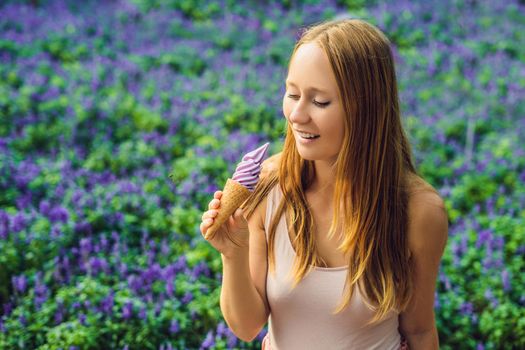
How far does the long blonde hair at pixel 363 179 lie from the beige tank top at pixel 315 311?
29 millimetres

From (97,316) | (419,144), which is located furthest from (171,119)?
(97,316)

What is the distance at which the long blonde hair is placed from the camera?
1.84 m

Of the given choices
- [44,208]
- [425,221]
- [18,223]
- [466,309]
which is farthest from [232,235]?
[44,208]

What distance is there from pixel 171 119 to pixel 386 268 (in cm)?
431

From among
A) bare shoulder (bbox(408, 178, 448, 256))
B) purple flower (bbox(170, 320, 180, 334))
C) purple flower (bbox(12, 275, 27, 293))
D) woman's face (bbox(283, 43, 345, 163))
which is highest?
woman's face (bbox(283, 43, 345, 163))

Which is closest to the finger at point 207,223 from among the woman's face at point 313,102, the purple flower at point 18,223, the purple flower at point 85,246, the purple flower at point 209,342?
the woman's face at point 313,102

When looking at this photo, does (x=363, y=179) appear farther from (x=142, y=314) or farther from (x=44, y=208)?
(x=44, y=208)

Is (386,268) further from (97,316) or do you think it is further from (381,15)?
(381,15)

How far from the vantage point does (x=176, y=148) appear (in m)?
5.57

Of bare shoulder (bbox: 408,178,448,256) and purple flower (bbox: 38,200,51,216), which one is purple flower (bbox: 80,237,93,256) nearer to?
purple flower (bbox: 38,200,51,216)

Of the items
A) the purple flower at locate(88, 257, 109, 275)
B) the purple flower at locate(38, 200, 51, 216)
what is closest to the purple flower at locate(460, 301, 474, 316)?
the purple flower at locate(88, 257, 109, 275)

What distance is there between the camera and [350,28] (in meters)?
1.90

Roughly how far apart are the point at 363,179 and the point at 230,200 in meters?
0.48

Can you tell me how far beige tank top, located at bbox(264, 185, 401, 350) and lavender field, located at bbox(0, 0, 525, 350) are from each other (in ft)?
1.65
